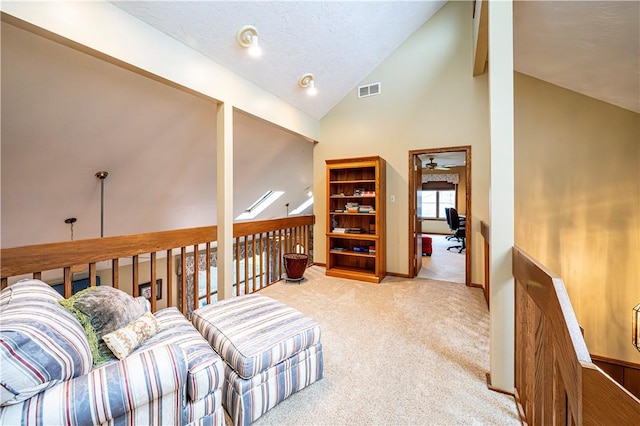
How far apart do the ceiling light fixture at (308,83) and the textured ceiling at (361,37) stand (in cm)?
8

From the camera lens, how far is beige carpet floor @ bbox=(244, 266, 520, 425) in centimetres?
151

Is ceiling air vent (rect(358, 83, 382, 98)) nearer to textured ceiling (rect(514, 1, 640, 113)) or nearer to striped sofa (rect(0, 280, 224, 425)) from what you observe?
textured ceiling (rect(514, 1, 640, 113))

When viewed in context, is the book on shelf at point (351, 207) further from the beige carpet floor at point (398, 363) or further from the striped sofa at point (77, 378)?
the striped sofa at point (77, 378)

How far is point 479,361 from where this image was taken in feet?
6.50

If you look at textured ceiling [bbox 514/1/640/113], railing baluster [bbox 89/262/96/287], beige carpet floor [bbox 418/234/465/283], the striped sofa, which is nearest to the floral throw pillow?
the striped sofa

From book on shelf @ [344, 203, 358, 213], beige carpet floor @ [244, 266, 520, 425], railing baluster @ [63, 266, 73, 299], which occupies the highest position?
book on shelf @ [344, 203, 358, 213]

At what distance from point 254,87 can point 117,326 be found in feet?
9.12

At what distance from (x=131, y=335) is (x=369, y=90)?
14.1 feet

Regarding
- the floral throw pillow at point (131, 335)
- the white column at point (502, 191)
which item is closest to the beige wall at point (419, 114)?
A: the white column at point (502, 191)

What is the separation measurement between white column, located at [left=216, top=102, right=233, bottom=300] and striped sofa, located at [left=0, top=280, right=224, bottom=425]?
1.48 meters

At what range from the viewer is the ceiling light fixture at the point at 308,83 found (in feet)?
11.6

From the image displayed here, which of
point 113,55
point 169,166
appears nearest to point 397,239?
point 169,166

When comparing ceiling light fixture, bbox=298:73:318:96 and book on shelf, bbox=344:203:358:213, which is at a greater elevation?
ceiling light fixture, bbox=298:73:318:96

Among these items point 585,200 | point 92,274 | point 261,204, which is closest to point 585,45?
point 585,200
